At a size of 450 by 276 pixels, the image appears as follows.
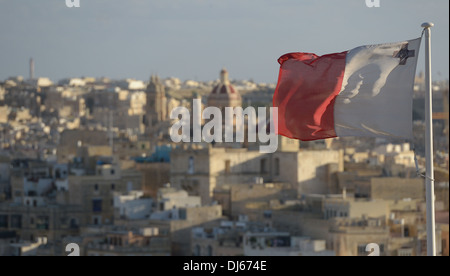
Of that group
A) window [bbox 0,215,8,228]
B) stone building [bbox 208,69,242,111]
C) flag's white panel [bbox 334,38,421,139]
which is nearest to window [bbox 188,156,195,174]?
window [bbox 0,215,8,228]

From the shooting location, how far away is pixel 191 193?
54.2 meters

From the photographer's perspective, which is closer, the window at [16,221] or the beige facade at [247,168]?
the window at [16,221]

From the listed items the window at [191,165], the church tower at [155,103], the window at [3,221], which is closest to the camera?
the window at [3,221]

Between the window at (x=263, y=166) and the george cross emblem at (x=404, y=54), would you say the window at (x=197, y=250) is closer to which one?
the window at (x=263, y=166)

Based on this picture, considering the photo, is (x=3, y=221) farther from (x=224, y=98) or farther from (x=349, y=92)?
(x=349, y=92)

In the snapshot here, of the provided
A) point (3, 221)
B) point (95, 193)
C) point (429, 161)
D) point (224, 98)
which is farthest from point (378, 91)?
point (224, 98)

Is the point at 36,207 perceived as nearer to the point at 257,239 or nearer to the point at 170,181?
the point at 170,181

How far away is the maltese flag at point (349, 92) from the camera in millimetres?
13508

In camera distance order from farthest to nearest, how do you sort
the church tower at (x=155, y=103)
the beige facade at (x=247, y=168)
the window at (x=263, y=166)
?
the church tower at (x=155, y=103), the window at (x=263, y=166), the beige facade at (x=247, y=168)

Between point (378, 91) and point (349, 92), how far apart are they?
0.34m

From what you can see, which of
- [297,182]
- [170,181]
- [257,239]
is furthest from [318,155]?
[257,239]

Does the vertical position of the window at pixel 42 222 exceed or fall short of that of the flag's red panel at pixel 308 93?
it falls short

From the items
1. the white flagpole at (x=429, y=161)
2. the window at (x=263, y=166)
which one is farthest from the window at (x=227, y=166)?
the white flagpole at (x=429, y=161)
